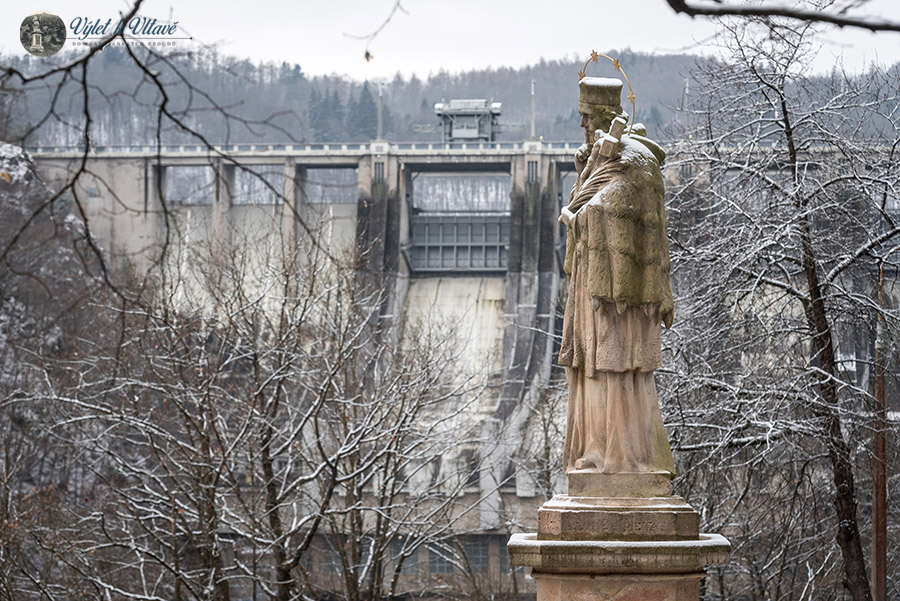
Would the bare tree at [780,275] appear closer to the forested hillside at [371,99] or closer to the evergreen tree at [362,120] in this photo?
the forested hillside at [371,99]

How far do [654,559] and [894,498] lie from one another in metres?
12.2

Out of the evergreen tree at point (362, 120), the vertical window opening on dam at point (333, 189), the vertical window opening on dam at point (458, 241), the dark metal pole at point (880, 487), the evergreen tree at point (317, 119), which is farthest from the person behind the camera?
the evergreen tree at point (317, 119)

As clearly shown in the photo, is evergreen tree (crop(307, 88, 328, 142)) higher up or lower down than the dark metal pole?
higher up

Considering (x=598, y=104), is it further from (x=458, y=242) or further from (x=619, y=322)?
(x=458, y=242)

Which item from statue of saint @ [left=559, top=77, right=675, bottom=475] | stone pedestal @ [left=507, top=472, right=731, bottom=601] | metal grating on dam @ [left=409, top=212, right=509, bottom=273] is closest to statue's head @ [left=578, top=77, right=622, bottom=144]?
statue of saint @ [left=559, top=77, right=675, bottom=475]

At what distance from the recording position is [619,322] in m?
7.70

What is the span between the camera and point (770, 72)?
50.8 ft

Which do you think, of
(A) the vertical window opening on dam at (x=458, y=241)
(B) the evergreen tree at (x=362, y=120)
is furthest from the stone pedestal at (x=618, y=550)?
(B) the evergreen tree at (x=362, y=120)

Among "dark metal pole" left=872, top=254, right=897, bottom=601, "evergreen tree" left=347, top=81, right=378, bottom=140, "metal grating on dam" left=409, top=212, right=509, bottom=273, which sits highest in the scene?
"evergreen tree" left=347, top=81, right=378, bottom=140

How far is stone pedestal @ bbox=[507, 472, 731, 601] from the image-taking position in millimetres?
7035

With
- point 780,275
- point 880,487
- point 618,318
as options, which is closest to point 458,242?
point 780,275

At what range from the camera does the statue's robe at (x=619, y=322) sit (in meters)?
7.59

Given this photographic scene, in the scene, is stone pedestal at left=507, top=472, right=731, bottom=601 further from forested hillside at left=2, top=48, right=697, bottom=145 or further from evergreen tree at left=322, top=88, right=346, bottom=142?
evergreen tree at left=322, top=88, right=346, bottom=142

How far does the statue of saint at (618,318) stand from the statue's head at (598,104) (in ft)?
0.86
